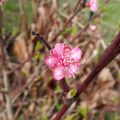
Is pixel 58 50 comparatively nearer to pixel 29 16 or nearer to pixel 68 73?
pixel 68 73

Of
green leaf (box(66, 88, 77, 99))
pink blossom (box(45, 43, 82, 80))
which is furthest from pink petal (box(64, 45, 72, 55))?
green leaf (box(66, 88, 77, 99))

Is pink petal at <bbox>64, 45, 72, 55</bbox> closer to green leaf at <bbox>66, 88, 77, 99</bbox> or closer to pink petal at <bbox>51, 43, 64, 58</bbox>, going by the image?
pink petal at <bbox>51, 43, 64, 58</bbox>

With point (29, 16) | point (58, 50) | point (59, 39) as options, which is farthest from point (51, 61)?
point (29, 16)

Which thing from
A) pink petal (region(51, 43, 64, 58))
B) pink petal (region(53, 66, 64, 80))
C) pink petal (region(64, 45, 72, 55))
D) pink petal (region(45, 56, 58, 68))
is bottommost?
pink petal (region(53, 66, 64, 80))

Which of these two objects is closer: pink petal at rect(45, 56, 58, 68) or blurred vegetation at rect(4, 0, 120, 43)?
pink petal at rect(45, 56, 58, 68)

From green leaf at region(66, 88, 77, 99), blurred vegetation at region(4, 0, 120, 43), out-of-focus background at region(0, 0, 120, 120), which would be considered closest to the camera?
green leaf at region(66, 88, 77, 99)

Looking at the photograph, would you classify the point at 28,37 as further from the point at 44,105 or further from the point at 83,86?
the point at 83,86
